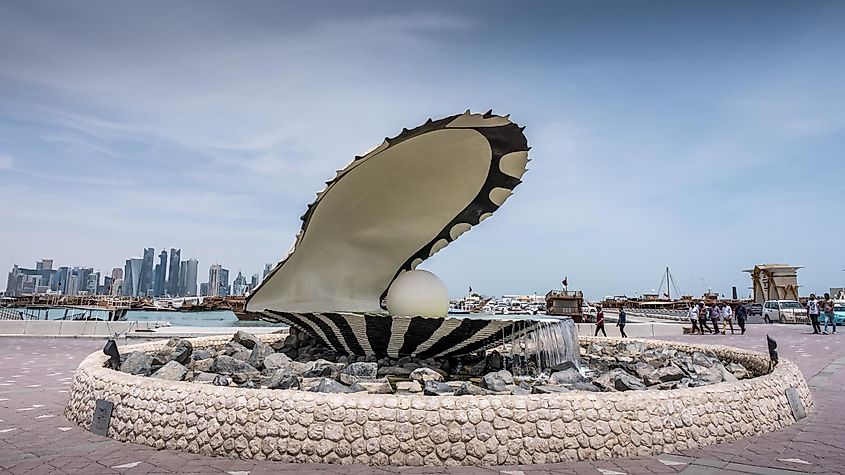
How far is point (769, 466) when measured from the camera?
4.98 meters

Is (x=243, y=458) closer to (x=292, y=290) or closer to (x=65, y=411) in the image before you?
(x=65, y=411)

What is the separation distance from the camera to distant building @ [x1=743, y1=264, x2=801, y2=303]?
47.2m

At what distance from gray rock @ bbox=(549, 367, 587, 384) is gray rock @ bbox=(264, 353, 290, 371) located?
14.2 ft

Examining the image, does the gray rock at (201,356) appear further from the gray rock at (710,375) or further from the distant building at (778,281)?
the distant building at (778,281)

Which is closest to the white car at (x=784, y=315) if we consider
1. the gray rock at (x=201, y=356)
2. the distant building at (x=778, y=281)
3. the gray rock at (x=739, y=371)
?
the distant building at (x=778, y=281)

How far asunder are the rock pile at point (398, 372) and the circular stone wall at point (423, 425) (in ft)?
3.37

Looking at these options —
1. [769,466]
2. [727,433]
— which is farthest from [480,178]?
[769,466]

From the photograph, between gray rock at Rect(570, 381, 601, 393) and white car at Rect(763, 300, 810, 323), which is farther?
white car at Rect(763, 300, 810, 323)

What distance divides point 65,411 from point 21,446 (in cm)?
193

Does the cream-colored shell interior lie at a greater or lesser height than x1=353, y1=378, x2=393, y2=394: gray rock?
greater

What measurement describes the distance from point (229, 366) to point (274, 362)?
72 centimetres

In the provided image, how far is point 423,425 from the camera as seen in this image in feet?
16.8

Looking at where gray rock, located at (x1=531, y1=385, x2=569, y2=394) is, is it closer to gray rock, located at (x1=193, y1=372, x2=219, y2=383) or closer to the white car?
gray rock, located at (x1=193, y1=372, x2=219, y2=383)

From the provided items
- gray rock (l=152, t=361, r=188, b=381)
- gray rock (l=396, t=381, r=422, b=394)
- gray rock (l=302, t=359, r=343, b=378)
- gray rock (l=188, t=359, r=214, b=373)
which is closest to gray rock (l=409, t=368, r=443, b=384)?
gray rock (l=396, t=381, r=422, b=394)
